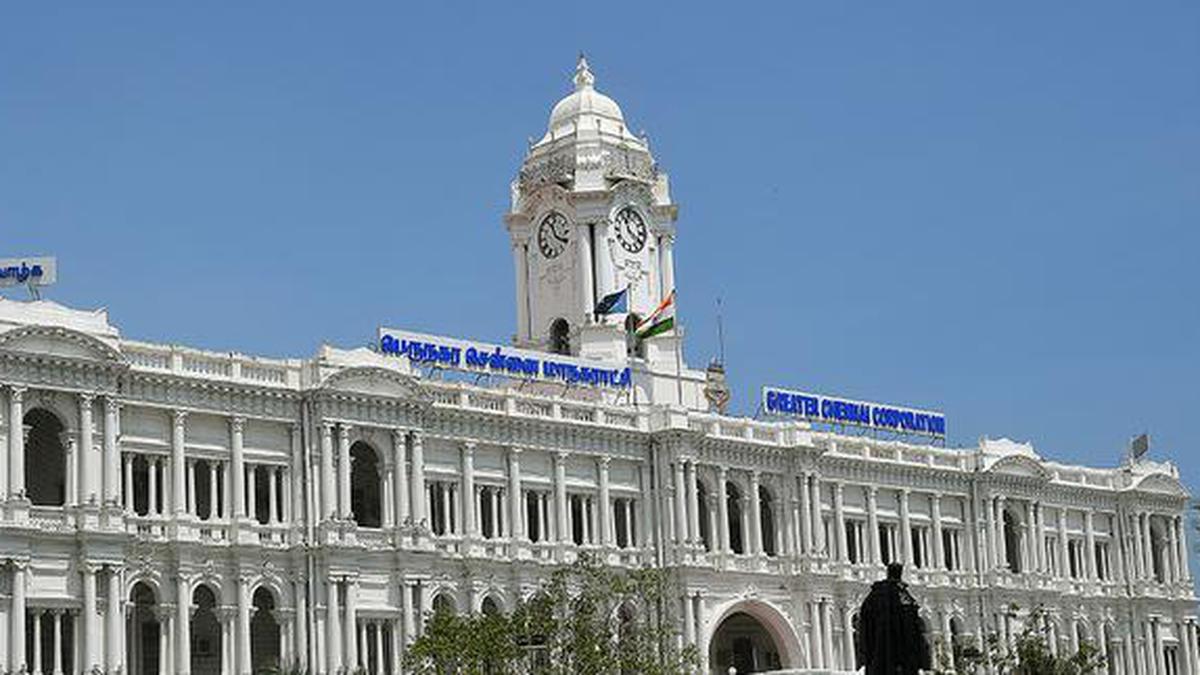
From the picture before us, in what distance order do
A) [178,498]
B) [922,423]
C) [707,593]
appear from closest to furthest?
[178,498] → [707,593] → [922,423]

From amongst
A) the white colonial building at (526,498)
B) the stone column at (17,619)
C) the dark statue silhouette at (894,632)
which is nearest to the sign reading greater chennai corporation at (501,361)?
the white colonial building at (526,498)

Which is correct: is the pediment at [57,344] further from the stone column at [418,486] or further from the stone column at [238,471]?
the stone column at [418,486]

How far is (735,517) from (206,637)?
1256 inches

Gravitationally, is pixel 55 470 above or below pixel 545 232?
below

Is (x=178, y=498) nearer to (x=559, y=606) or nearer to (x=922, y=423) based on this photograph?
(x=559, y=606)

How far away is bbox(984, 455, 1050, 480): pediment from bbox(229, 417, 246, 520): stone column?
5107 centimetres

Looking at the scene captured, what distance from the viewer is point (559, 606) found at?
91.6 meters

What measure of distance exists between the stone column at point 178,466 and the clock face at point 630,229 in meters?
37.1

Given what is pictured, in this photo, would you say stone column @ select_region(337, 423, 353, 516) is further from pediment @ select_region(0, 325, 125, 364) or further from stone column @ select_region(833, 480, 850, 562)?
stone column @ select_region(833, 480, 850, 562)

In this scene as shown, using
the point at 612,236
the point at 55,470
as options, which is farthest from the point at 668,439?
the point at 55,470

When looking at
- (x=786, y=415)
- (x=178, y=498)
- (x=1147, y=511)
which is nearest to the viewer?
(x=178, y=498)

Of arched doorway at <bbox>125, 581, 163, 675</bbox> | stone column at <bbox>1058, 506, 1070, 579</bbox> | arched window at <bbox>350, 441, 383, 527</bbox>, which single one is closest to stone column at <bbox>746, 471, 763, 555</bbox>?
arched window at <bbox>350, 441, 383, 527</bbox>

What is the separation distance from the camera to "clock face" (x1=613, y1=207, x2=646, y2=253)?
12188cm

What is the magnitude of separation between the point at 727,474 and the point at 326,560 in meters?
26.6
